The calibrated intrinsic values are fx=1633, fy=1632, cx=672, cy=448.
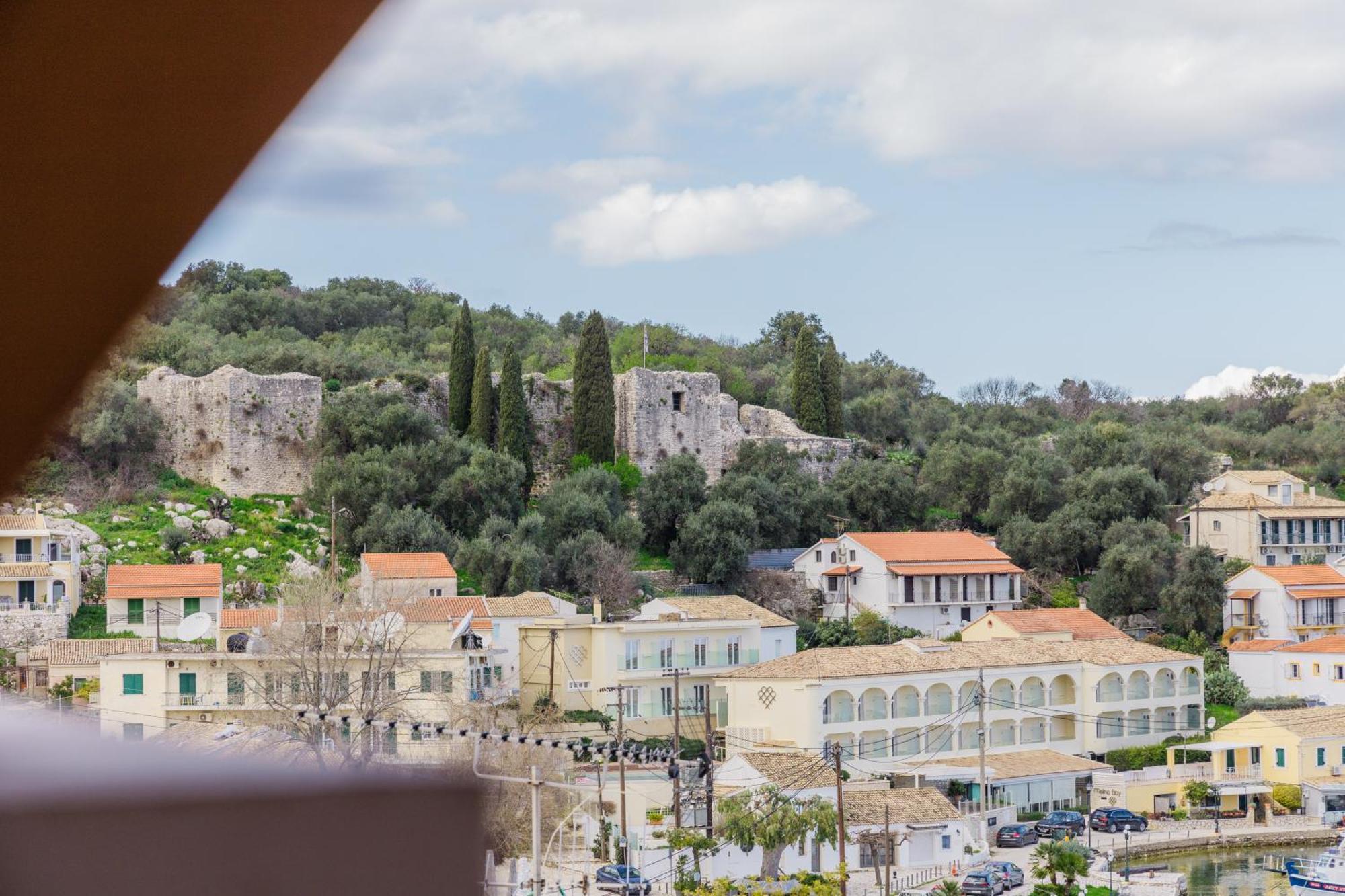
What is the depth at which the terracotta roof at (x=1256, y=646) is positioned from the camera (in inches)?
958

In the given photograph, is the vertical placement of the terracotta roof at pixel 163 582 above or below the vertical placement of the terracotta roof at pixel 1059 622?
above

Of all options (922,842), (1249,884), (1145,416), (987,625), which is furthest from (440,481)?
(1145,416)

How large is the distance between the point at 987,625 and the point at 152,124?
24078mm

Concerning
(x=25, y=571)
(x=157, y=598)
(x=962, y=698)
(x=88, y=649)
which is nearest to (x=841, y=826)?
(x=962, y=698)

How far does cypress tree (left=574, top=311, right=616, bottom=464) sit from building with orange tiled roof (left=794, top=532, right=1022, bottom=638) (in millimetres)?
3923

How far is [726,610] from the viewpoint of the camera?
22391 millimetres

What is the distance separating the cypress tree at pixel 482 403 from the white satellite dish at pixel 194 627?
7.77 m

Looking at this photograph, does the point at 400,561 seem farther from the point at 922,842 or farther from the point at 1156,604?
the point at 1156,604

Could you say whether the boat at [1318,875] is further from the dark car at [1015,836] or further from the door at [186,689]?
the door at [186,689]

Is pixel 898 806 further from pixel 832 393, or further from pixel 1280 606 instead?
pixel 832 393

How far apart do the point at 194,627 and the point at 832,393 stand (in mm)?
15166

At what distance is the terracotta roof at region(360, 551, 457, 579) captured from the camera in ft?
71.9

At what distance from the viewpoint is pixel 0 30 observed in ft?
2.29

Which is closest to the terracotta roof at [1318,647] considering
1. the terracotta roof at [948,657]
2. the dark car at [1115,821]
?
the terracotta roof at [948,657]
